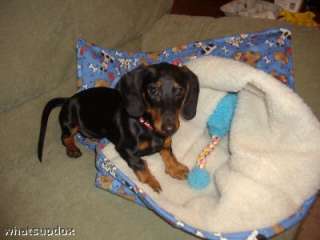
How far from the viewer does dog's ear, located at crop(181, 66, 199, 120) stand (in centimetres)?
155

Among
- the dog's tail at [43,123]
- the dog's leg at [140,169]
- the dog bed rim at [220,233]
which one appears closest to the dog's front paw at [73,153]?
the dog's tail at [43,123]

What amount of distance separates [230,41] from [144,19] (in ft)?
1.93

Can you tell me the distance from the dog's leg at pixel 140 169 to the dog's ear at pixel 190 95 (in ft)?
1.04

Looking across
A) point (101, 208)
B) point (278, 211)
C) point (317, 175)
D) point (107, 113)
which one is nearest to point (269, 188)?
point (278, 211)

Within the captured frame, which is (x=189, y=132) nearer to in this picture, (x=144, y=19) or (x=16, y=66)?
(x=144, y=19)

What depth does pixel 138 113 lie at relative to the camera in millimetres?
1492

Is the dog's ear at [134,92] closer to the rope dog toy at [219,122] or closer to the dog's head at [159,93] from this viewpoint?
the dog's head at [159,93]

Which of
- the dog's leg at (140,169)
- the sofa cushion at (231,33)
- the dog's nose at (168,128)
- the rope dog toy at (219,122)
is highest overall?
the sofa cushion at (231,33)

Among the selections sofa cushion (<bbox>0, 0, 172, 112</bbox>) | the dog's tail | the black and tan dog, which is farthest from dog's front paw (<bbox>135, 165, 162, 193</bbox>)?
sofa cushion (<bbox>0, 0, 172, 112</bbox>)

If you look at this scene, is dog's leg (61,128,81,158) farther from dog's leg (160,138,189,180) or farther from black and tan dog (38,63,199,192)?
dog's leg (160,138,189,180)

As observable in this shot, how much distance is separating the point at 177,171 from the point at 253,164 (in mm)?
403

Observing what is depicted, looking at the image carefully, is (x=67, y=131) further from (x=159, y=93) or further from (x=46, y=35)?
(x=159, y=93)

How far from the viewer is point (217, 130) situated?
1.86 meters

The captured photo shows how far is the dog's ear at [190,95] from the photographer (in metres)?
1.55
